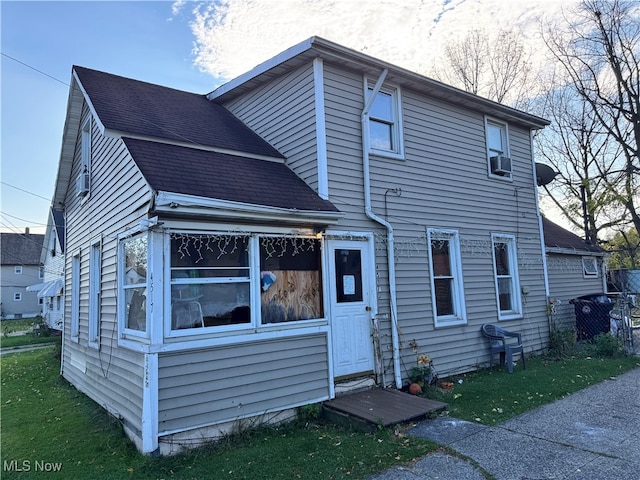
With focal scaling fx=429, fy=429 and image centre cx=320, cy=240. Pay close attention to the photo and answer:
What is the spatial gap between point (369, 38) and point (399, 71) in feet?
13.3

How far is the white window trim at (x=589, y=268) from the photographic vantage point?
12.9 m

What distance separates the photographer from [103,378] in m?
6.73

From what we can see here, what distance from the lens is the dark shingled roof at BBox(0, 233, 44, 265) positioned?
37688mm

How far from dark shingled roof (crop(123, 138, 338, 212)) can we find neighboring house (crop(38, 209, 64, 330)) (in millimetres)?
14130

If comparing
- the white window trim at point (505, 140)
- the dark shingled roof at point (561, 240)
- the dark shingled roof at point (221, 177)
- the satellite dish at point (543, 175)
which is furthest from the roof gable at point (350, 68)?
the dark shingled roof at point (561, 240)

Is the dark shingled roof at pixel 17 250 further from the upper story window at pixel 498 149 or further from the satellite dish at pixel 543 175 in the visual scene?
the satellite dish at pixel 543 175

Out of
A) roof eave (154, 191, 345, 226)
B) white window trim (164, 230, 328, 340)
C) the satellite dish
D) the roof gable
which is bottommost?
white window trim (164, 230, 328, 340)

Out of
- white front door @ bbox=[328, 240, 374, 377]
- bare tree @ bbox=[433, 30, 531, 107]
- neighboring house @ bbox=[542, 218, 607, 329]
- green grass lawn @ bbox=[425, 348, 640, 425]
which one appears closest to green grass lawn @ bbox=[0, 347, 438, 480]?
white front door @ bbox=[328, 240, 374, 377]

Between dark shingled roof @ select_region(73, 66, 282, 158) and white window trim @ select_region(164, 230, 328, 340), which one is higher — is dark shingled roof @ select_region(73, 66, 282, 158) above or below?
above

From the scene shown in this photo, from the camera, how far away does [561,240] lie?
500 inches

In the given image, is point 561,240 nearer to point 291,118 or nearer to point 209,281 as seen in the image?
point 291,118

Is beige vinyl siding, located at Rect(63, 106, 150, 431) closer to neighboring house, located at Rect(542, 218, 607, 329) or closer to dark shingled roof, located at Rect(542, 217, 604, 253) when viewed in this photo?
neighboring house, located at Rect(542, 218, 607, 329)

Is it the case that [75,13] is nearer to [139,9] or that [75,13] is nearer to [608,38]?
[139,9]

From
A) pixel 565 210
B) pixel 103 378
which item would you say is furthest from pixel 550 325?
pixel 565 210
